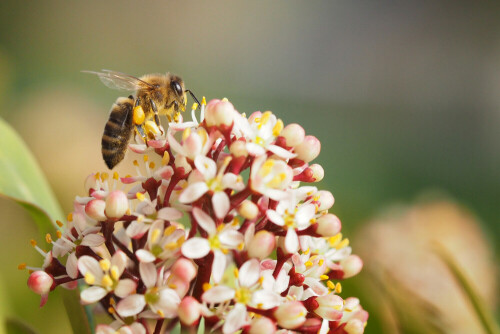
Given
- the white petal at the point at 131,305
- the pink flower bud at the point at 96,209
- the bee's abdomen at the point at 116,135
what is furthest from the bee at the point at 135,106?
the white petal at the point at 131,305

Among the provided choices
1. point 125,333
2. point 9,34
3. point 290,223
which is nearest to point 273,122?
point 290,223

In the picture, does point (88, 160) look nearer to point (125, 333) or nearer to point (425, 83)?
point (125, 333)

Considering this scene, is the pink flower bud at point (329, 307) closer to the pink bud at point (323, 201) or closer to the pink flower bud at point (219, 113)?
the pink bud at point (323, 201)

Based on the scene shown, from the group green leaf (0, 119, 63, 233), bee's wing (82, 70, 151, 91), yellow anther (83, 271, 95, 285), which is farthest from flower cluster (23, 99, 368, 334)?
bee's wing (82, 70, 151, 91)

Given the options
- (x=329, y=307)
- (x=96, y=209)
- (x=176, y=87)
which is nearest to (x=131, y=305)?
(x=96, y=209)

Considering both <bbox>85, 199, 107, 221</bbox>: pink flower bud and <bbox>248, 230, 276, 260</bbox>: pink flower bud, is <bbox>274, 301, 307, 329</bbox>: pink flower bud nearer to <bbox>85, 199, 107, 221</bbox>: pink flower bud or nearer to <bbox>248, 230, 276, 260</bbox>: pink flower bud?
<bbox>248, 230, 276, 260</bbox>: pink flower bud

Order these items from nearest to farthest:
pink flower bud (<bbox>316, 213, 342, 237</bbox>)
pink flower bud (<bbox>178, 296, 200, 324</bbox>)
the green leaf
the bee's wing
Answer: pink flower bud (<bbox>178, 296, 200, 324</bbox>) → pink flower bud (<bbox>316, 213, 342, 237</bbox>) → the green leaf → the bee's wing
